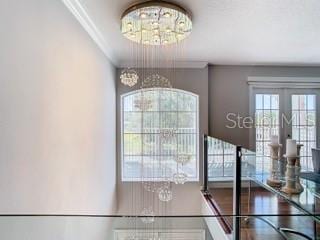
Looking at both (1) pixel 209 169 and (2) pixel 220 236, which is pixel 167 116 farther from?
(2) pixel 220 236

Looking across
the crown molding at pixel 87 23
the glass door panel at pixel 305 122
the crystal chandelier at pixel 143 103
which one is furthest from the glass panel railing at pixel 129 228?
the glass door panel at pixel 305 122

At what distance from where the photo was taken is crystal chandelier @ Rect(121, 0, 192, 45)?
284 centimetres

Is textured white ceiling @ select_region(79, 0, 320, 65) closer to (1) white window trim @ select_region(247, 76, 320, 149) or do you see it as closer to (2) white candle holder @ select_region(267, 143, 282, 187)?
(1) white window trim @ select_region(247, 76, 320, 149)

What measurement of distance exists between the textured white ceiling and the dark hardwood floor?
212cm

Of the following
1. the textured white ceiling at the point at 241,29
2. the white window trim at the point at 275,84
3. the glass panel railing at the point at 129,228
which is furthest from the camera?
the white window trim at the point at 275,84

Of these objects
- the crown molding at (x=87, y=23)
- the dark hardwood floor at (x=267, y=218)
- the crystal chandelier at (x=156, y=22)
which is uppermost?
the crown molding at (x=87, y=23)

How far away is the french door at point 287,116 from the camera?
6.14 metres

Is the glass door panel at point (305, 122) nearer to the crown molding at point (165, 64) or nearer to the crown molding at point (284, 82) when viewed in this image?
the crown molding at point (284, 82)

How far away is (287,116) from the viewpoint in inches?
244

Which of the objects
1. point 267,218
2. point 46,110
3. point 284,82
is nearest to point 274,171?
point 267,218

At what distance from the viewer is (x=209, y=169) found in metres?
5.61

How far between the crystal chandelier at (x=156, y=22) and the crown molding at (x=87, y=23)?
0.44m

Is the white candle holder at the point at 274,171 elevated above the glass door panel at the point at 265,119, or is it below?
below

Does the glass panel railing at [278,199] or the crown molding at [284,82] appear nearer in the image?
the glass panel railing at [278,199]
